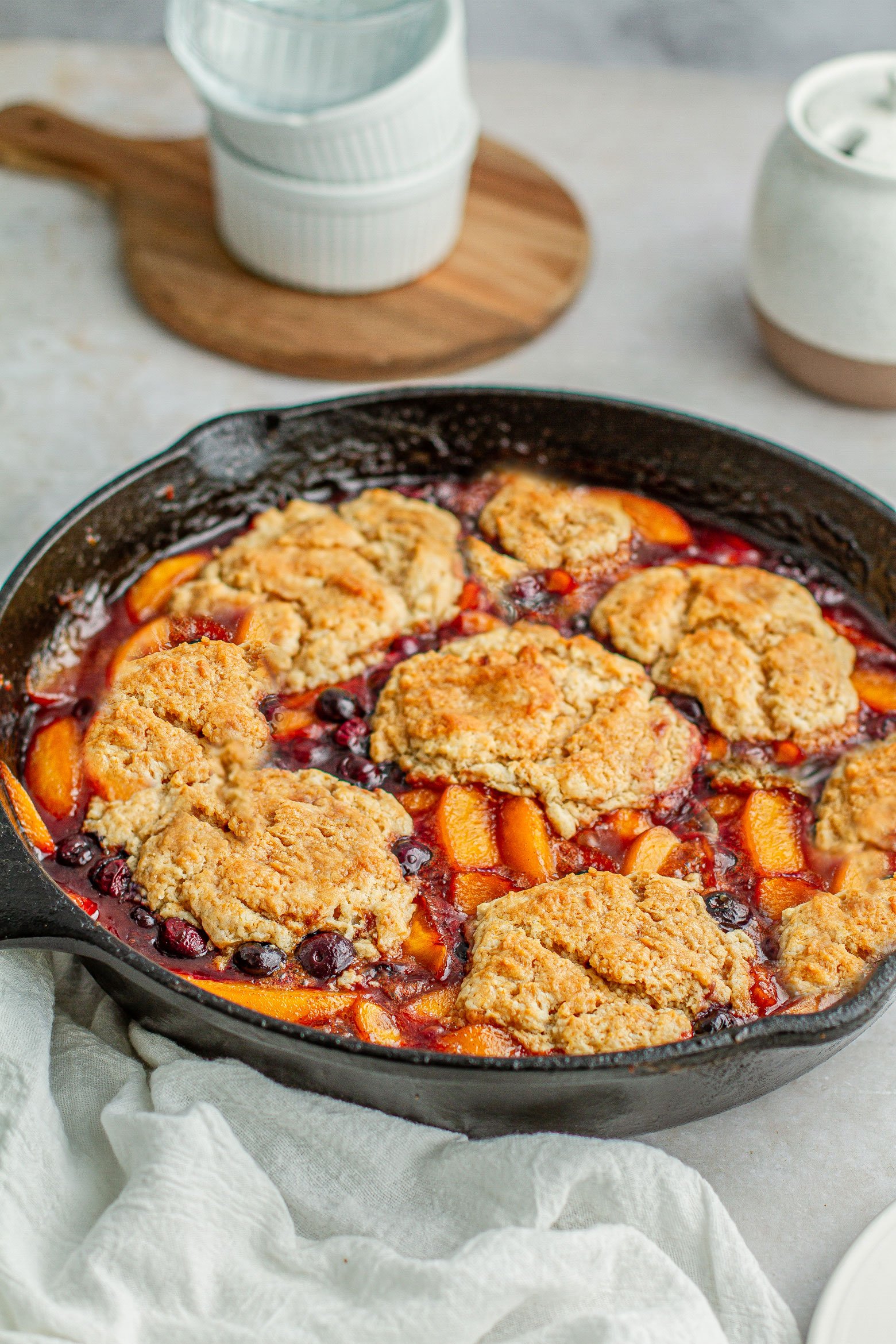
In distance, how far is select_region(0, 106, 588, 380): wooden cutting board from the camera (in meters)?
4.18

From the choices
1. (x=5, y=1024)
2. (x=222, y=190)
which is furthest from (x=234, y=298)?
(x=5, y=1024)

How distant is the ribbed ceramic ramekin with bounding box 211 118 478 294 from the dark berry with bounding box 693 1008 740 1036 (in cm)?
274

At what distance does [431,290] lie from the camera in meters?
4.37

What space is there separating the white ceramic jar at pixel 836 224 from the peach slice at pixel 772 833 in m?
1.78

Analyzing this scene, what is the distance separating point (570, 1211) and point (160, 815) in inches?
42.0

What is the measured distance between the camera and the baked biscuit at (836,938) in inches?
93.2

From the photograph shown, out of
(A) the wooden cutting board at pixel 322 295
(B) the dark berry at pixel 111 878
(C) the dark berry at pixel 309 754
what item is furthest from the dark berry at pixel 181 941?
(A) the wooden cutting board at pixel 322 295

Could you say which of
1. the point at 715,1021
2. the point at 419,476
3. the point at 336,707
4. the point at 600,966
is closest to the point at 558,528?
the point at 419,476

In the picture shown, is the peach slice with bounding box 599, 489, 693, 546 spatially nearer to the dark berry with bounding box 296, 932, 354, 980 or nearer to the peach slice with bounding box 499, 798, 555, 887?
the peach slice with bounding box 499, 798, 555, 887

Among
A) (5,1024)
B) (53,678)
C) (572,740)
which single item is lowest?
(5,1024)

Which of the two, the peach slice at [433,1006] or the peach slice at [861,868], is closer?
the peach slice at [433,1006]

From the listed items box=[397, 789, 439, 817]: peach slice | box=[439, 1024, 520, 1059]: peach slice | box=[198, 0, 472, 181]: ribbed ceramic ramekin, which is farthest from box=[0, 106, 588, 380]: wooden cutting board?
box=[439, 1024, 520, 1059]: peach slice

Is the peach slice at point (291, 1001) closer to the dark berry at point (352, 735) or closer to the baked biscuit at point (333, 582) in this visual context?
the dark berry at point (352, 735)

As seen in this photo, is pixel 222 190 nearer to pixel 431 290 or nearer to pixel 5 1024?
pixel 431 290
